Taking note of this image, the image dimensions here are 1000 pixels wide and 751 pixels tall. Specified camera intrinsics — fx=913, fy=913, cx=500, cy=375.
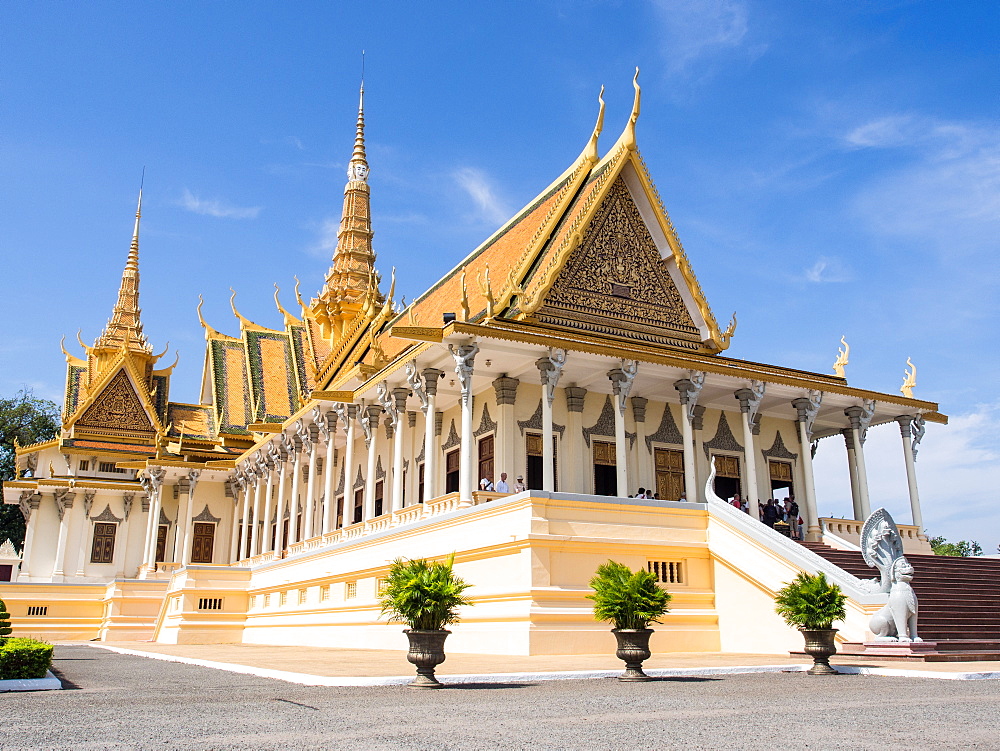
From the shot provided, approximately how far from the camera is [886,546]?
11.5 metres

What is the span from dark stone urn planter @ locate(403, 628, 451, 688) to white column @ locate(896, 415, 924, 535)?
15.3m

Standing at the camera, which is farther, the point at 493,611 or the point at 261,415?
the point at 261,415

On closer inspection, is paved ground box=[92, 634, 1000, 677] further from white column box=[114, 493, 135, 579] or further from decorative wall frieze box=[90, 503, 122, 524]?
decorative wall frieze box=[90, 503, 122, 524]

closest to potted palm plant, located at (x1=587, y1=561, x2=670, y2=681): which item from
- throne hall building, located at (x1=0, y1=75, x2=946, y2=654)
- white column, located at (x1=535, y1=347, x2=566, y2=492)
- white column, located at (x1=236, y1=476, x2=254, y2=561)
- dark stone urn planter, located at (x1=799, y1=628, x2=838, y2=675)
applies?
dark stone urn planter, located at (x1=799, y1=628, x2=838, y2=675)

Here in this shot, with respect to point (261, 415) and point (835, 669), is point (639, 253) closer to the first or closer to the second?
point (835, 669)

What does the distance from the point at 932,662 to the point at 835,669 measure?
172cm

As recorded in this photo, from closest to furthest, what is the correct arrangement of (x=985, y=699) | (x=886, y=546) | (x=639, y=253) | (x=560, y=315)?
(x=985, y=699), (x=886, y=546), (x=560, y=315), (x=639, y=253)

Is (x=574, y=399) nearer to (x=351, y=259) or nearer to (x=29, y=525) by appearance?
(x=351, y=259)

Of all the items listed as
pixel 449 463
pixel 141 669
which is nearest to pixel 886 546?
pixel 141 669

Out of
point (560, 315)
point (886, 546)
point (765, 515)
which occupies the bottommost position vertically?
point (886, 546)

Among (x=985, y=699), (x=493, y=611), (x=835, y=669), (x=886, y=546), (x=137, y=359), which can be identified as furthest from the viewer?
(x=137, y=359)

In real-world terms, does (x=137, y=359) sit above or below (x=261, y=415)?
above

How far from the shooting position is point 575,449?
63.5 feet

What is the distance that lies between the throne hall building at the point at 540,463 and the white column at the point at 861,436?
5 cm
